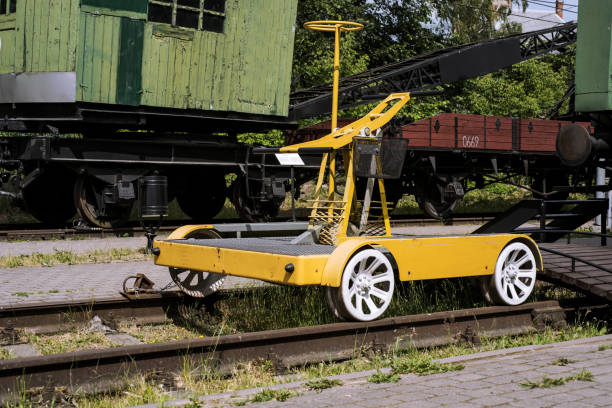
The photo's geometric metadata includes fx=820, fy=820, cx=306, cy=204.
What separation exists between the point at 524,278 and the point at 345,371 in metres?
2.76

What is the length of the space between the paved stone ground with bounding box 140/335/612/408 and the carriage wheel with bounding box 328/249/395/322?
2.85 feet

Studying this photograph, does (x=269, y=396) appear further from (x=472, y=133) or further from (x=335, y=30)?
(x=472, y=133)

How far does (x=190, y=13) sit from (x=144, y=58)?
134 cm

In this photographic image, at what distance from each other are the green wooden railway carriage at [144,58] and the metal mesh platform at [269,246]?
7991 mm

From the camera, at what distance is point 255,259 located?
20.4 ft

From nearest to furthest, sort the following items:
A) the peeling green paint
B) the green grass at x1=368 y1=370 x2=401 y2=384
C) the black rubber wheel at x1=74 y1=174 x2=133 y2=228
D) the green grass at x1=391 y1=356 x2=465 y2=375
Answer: the green grass at x1=368 y1=370 x2=401 y2=384 → the green grass at x1=391 y1=356 x2=465 y2=375 → the peeling green paint → the black rubber wheel at x1=74 y1=174 x2=133 y2=228

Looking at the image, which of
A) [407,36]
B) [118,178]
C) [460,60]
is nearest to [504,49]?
[460,60]

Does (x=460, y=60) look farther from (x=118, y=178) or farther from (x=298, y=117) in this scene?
(x=118, y=178)

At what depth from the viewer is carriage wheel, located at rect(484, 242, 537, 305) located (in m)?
7.31

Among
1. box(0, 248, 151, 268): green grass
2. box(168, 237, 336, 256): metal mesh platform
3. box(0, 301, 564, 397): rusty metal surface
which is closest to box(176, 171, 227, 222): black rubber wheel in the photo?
box(0, 248, 151, 268): green grass

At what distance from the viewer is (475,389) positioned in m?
4.86

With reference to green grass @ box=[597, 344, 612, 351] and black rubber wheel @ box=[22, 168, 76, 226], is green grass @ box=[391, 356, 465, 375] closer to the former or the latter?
green grass @ box=[597, 344, 612, 351]

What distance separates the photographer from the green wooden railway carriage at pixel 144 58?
1434cm

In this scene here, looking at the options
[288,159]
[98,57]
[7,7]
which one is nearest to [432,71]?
[98,57]
